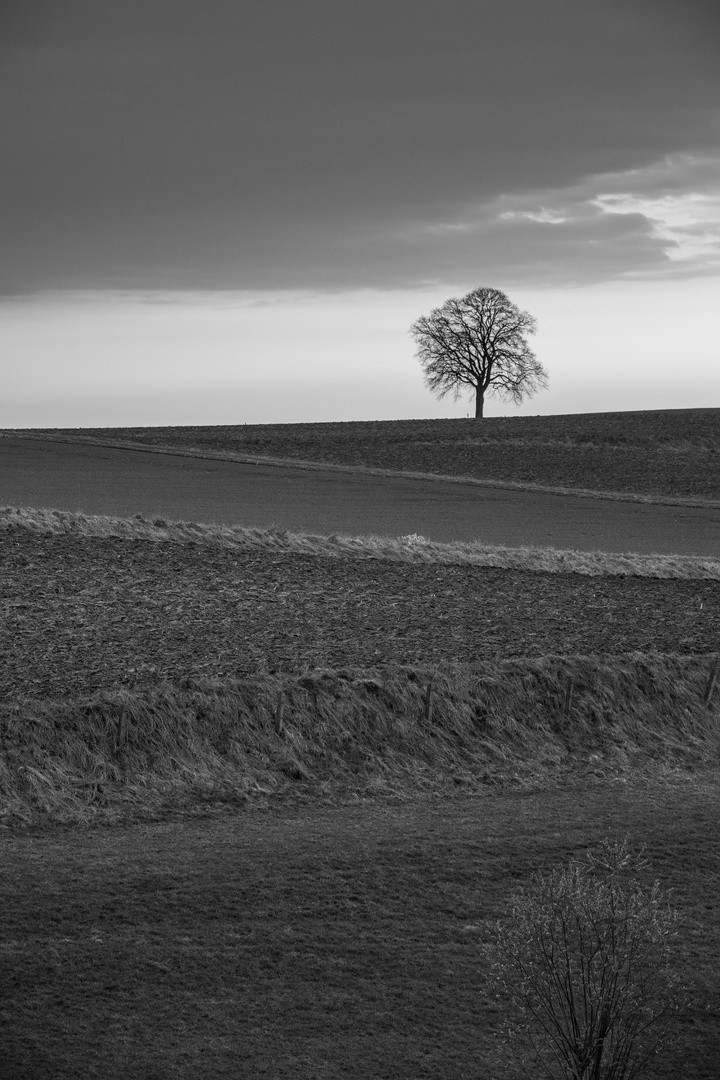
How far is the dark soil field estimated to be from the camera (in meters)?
55.4

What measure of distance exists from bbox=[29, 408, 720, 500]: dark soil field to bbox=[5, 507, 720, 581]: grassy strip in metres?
21.7

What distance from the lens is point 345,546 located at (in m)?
29.6

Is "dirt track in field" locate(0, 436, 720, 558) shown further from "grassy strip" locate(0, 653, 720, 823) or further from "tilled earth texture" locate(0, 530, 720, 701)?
"grassy strip" locate(0, 653, 720, 823)

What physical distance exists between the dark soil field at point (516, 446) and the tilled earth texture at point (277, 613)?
87.4ft

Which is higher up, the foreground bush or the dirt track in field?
the dirt track in field

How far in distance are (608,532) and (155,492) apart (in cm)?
1830

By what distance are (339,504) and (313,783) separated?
26.5m

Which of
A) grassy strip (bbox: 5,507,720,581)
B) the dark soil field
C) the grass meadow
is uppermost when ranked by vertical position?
the dark soil field

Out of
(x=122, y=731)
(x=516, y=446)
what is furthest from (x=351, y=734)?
(x=516, y=446)

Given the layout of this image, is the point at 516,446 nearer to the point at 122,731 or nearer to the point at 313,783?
the point at 313,783

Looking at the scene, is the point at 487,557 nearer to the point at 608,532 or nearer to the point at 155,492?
the point at 608,532

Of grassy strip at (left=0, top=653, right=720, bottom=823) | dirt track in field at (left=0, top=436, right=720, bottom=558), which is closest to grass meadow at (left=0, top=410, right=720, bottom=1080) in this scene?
grassy strip at (left=0, top=653, right=720, bottom=823)

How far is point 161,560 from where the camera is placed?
2628 centimetres

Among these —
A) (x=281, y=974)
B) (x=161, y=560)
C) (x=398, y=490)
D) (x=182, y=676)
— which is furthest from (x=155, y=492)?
(x=281, y=974)
